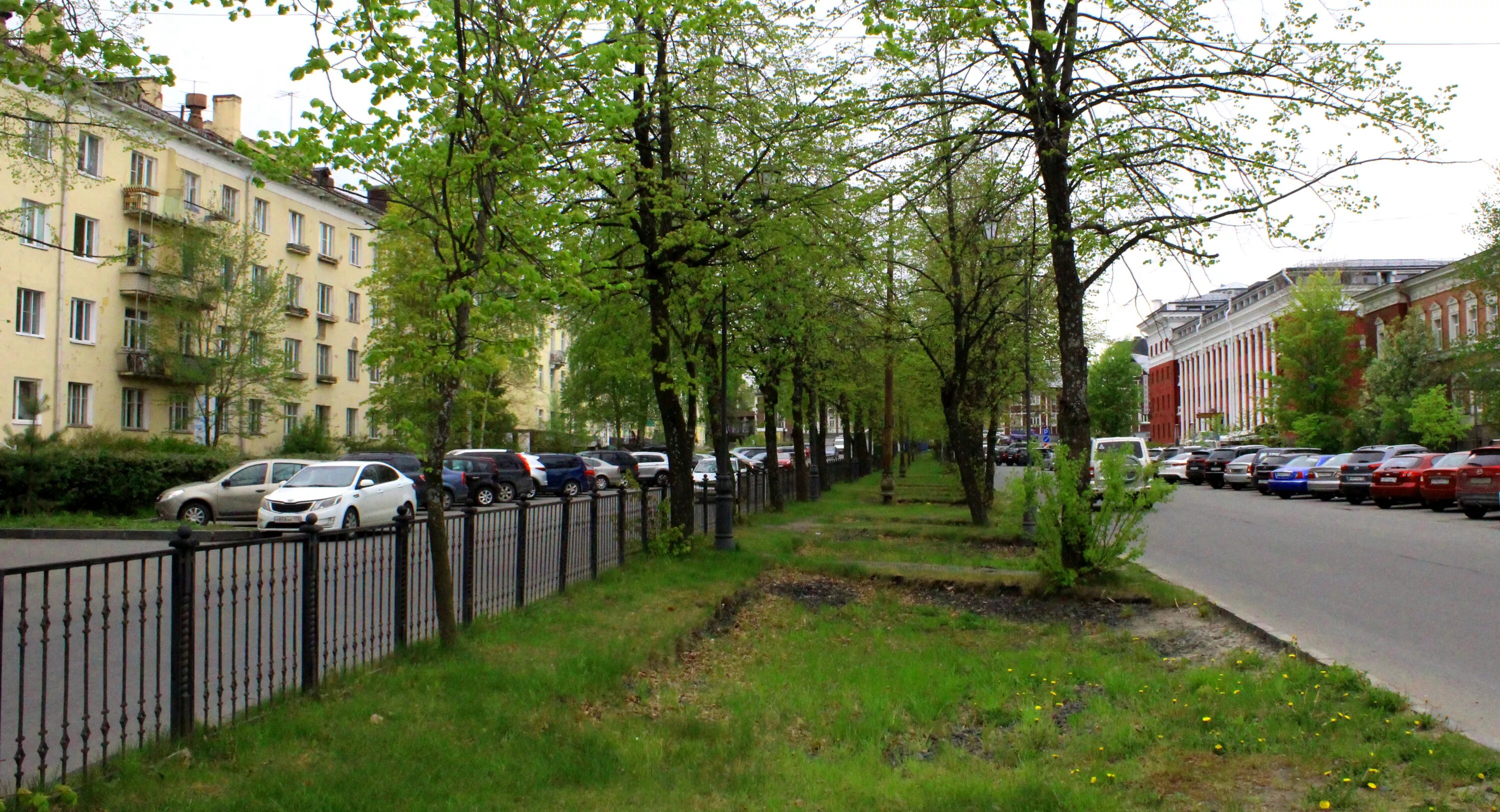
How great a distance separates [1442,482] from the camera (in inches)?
1050

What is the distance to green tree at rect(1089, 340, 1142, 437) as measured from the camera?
105938mm

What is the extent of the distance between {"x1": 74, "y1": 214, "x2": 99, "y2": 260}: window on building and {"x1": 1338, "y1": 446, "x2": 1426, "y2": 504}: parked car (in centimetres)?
3790

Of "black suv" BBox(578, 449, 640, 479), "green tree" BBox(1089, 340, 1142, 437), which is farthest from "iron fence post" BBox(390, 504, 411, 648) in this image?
"green tree" BBox(1089, 340, 1142, 437)

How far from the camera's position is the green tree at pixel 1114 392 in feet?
348

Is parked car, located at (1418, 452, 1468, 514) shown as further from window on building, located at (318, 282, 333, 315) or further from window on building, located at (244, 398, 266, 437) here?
window on building, located at (318, 282, 333, 315)

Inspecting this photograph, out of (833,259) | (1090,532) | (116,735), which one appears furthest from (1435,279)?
(116,735)

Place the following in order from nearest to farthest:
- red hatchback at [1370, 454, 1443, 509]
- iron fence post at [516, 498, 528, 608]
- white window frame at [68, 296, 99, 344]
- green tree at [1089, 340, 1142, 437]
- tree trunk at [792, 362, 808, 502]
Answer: iron fence post at [516, 498, 528, 608]
tree trunk at [792, 362, 808, 502]
red hatchback at [1370, 454, 1443, 509]
white window frame at [68, 296, 99, 344]
green tree at [1089, 340, 1142, 437]

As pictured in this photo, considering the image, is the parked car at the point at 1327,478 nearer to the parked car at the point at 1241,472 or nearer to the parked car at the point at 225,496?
the parked car at the point at 1241,472

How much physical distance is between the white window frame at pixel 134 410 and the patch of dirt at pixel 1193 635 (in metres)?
35.4

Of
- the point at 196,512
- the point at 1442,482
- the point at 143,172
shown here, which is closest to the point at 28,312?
the point at 143,172

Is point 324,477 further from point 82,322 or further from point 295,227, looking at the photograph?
point 295,227

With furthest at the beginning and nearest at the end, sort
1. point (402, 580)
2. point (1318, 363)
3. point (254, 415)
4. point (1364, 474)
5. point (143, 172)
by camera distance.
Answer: point (1318, 363) < point (254, 415) < point (143, 172) < point (1364, 474) < point (402, 580)

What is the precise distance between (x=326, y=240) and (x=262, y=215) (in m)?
4.89

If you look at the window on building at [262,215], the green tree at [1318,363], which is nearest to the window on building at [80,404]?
the window on building at [262,215]
